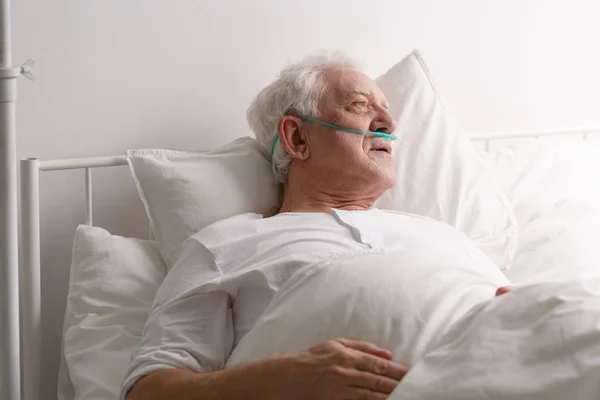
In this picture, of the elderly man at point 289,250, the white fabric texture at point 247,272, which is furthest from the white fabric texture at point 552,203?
the elderly man at point 289,250

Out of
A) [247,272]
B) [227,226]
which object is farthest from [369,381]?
[227,226]

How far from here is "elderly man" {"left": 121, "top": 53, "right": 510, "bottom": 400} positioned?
1.39 m

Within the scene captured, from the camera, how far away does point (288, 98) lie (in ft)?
6.34

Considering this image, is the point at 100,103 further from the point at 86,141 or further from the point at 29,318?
the point at 29,318

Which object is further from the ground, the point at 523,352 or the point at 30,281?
the point at 523,352

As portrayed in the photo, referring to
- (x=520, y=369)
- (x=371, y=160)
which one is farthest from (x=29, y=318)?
(x=520, y=369)

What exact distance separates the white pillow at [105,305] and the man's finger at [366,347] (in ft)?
1.62

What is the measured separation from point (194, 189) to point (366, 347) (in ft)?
2.06

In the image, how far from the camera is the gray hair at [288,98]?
1.92 meters

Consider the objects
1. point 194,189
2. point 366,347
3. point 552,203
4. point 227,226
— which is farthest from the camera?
point 552,203

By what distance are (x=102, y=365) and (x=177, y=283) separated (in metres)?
0.23

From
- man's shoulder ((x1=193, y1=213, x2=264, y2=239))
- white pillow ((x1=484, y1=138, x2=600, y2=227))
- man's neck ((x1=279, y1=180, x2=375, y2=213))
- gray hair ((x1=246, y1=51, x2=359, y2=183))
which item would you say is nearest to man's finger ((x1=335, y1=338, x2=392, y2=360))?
man's shoulder ((x1=193, y1=213, x2=264, y2=239))

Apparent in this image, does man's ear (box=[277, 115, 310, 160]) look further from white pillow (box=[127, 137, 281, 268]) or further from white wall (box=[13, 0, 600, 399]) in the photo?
white wall (box=[13, 0, 600, 399])

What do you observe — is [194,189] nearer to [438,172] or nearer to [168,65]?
[168,65]
